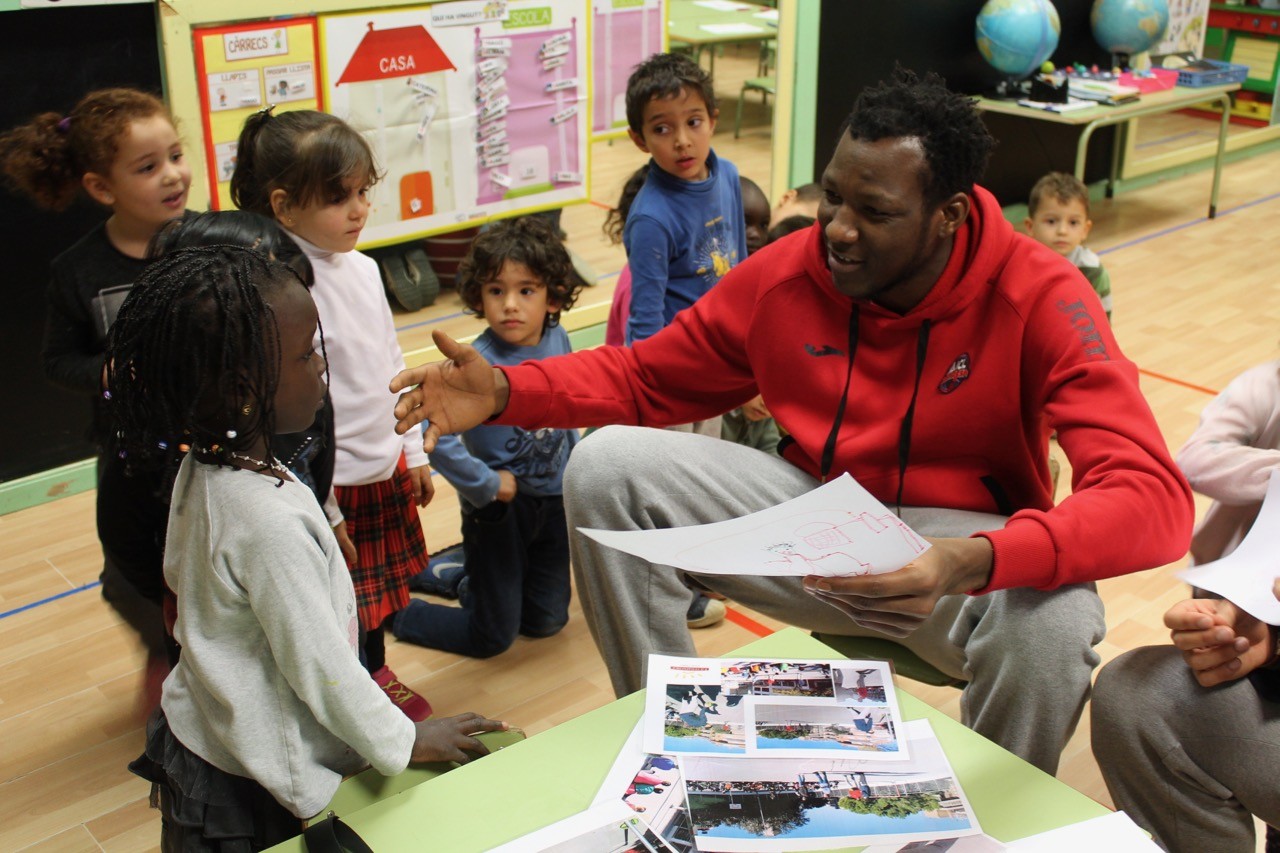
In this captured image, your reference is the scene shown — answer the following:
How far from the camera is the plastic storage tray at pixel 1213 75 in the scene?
504 cm

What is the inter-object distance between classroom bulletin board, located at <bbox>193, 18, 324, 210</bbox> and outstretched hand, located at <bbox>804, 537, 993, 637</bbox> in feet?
6.99

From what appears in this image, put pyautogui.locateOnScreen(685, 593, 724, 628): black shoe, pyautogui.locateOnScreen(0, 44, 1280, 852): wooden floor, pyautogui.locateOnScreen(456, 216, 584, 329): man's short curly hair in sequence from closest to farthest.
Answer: pyautogui.locateOnScreen(0, 44, 1280, 852): wooden floor → pyautogui.locateOnScreen(456, 216, 584, 329): man's short curly hair → pyautogui.locateOnScreen(685, 593, 724, 628): black shoe

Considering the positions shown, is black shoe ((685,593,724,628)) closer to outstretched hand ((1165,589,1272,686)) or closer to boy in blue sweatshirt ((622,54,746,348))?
boy in blue sweatshirt ((622,54,746,348))

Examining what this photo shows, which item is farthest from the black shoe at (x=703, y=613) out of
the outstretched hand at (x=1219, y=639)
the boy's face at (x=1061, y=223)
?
the boy's face at (x=1061, y=223)

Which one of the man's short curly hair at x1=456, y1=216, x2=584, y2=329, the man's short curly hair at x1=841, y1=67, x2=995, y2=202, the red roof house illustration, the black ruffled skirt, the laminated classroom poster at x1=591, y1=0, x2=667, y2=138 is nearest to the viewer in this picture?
the black ruffled skirt

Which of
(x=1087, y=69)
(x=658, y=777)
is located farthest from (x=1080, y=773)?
(x=1087, y=69)

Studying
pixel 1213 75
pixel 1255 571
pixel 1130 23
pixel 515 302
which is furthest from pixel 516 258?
pixel 1213 75

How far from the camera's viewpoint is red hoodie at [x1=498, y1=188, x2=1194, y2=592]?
1.47 meters

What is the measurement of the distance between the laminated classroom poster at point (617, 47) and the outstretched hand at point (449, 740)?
2.56 metres

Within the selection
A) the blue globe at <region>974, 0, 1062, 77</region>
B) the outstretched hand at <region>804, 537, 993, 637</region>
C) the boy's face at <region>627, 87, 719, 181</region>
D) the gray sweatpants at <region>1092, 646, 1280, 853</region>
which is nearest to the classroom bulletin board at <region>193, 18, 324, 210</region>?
the boy's face at <region>627, 87, 719, 181</region>

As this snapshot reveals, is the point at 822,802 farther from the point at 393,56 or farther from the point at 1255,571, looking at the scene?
the point at 393,56

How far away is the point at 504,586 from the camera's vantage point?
232 centimetres

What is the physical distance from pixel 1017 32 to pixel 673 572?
142 inches

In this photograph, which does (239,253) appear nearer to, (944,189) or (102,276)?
(102,276)
